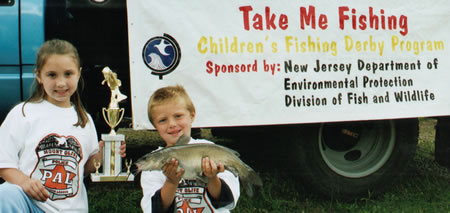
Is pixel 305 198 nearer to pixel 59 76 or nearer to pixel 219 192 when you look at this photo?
pixel 219 192

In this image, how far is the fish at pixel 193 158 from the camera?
158 cm

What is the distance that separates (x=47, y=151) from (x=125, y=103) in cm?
132

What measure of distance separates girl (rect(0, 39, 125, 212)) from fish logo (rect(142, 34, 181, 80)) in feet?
2.49

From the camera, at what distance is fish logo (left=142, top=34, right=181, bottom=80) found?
9.18 feet

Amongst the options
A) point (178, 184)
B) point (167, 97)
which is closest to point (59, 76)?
point (167, 97)

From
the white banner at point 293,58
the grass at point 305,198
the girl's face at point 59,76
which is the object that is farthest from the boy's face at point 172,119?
the grass at point 305,198

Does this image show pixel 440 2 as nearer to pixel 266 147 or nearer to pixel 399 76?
pixel 399 76

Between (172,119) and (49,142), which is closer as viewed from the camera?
(172,119)

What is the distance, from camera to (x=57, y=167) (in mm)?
1971

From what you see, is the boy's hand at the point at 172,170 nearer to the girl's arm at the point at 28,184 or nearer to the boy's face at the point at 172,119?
the boy's face at the point at 172,119

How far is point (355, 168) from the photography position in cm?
348

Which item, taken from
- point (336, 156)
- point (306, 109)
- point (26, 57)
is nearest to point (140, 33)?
point (26, 57)

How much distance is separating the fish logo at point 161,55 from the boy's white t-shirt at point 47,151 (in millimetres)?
868

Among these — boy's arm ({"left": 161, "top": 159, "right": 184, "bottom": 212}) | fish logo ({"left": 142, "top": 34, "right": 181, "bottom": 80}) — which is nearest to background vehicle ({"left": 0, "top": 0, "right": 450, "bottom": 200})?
fish logo ({"left": 142, "top": 34, "right": 181, "bottom": 80})
